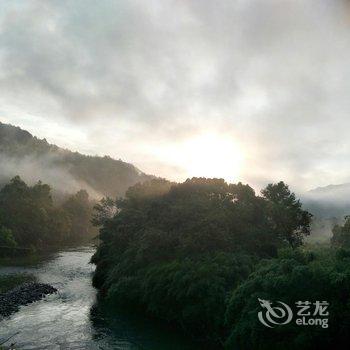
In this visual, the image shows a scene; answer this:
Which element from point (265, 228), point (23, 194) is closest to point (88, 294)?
point (265, 228)

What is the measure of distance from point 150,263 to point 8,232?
61.6 m

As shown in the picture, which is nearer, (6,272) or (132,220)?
(132,220)

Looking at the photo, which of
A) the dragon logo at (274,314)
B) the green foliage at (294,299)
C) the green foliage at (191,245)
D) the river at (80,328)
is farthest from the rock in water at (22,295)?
Answer: the dragon logo at (274,314)

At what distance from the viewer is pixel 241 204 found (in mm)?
53594

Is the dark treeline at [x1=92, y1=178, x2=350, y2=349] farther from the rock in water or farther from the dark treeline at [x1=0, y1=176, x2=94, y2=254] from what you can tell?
the dark treeline at [x1=0, y1=176, x2=94, y2=254]

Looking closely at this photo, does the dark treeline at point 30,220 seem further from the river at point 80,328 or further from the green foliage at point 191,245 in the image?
the river at point 80,328

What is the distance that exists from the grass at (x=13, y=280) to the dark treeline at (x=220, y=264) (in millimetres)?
11405

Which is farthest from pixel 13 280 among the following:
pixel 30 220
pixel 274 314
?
pixel 30 220

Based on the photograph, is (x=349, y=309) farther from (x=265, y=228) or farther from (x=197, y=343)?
(x=265, y=228)

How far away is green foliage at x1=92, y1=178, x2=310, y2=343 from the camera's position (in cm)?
3769

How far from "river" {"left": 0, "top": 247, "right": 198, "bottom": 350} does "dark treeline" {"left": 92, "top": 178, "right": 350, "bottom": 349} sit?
239 centimetres

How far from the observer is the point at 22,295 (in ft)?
165

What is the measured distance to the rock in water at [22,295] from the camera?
44.3m

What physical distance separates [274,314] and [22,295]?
117 ft
